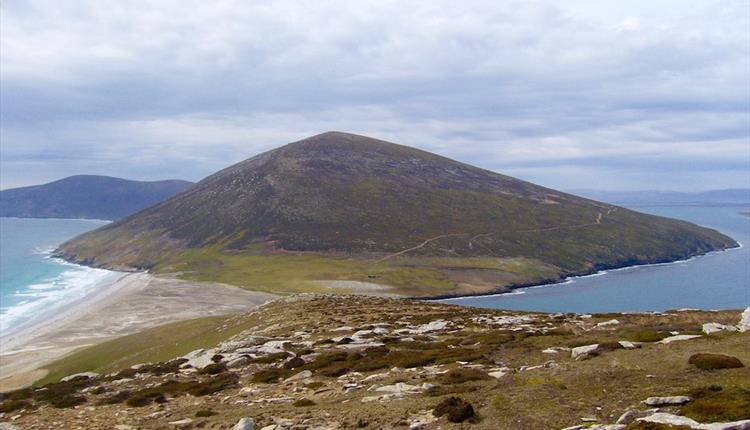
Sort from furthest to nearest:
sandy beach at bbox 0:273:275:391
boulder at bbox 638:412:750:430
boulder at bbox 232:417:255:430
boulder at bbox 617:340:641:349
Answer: sandy beach at bbox 0:273:275:391
boulder at bbox 617:340:641:349
boulder at bbox 232:417:255:430
boulder at bbox 638:412:750:430

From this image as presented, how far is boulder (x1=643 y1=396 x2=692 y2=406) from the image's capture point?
20047 millimetres

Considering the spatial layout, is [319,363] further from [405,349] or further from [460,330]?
[460,330]

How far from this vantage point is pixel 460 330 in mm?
49719

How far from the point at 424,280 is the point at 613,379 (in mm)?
173094

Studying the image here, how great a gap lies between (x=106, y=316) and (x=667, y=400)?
450 feet

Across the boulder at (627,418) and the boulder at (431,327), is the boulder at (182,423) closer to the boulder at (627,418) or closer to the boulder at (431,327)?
the boulder at (627,418)

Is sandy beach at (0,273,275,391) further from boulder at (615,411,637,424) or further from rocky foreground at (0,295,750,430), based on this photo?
boulder at (615,411,637,424)

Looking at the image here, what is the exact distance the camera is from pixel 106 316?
134500mm

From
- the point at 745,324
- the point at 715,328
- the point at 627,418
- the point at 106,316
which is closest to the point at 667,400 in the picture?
the point at 627,418

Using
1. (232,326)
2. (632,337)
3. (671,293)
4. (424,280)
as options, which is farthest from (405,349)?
(671,293)

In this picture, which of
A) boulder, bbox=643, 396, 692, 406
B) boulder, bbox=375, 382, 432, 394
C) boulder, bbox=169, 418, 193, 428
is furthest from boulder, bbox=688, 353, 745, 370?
boulder, bbox=169, 418, 193, 428

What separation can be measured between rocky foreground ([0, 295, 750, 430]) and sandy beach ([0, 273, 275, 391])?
51.3 m

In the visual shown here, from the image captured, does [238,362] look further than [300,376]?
Yes

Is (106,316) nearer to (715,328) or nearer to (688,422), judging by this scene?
(715,328)
